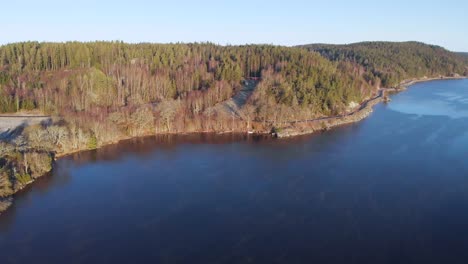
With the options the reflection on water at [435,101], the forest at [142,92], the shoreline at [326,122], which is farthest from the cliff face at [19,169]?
the reflection on water at [435,101]

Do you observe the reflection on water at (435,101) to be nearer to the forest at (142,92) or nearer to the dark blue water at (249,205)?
the forest at (142,92)

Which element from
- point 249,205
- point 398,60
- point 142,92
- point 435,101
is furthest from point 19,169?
point 398,60

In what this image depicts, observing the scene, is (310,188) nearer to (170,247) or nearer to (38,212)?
(170,247)

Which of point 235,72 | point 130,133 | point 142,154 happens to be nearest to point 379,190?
point 142,154

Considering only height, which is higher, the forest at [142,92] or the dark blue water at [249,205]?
the forest at [142,92]

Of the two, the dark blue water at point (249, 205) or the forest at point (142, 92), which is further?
the forest at point (142, 92)

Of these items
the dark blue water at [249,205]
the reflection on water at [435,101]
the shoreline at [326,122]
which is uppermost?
the reflection on water at [435,101]
